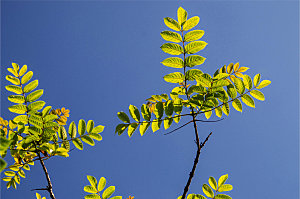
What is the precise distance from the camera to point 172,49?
7.15ft

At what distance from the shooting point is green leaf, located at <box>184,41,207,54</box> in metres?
2.17

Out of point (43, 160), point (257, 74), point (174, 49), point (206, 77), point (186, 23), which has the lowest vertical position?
point (43, 160)

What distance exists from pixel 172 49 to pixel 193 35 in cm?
20

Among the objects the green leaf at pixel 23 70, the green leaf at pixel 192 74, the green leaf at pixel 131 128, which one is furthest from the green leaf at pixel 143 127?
the green leaf at pixel 23 70

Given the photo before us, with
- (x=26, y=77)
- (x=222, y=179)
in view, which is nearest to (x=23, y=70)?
(x=26, y=77)

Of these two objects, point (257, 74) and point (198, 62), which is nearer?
point (198, 62)

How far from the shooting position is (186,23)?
222 cm

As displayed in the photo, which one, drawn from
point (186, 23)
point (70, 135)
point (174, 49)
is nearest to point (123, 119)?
point (70, 135)

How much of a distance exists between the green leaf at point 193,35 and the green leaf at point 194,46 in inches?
2.0

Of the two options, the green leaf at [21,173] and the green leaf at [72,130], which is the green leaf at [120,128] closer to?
the green leaf at [72,130]

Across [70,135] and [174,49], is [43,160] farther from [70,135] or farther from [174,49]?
[174,49]

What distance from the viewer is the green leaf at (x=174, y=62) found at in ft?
6.98

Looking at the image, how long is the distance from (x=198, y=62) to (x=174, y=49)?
0.22m

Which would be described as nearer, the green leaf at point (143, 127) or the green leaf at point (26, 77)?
the green leaf at point (143, 127)
